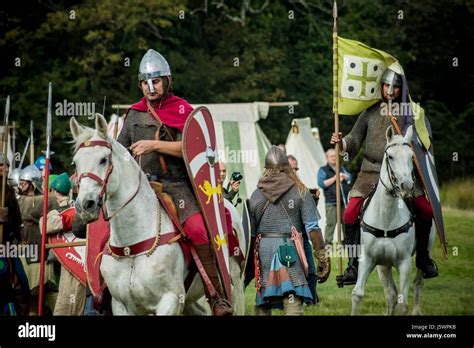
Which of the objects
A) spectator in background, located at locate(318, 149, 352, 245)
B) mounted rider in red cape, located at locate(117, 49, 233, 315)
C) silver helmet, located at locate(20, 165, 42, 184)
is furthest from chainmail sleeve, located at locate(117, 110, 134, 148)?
spectator in background, located at locate(318, 149, 352, 245)

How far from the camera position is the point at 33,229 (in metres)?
12.8

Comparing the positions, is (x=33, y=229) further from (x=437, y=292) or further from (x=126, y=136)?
(x=437, y=292)

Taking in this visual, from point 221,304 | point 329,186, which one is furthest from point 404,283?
point 329,186

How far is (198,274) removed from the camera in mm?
9883

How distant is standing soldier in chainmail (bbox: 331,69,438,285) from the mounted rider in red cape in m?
2.86

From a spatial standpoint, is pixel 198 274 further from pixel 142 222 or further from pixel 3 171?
pixel 3 171

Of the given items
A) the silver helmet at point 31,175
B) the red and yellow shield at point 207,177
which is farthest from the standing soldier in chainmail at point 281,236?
the silver helmet at point 31,175

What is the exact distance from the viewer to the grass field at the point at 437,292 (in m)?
13.7

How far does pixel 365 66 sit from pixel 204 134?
143 inches

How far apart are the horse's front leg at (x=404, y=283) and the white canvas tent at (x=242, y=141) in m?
9.76

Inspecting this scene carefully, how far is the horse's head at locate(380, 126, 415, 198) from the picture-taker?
11.7m

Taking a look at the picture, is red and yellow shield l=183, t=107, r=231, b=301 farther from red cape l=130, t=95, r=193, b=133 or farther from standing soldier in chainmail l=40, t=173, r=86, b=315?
standing soldier in chainmail l=40, t=173, r=86, b=315

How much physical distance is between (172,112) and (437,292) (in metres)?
6.64
